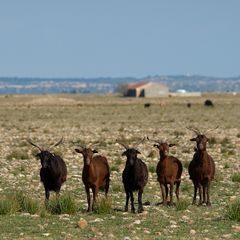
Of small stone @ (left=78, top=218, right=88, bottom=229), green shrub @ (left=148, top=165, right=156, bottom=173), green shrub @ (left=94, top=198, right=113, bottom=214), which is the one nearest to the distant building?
green shrub @ (left=148, top=165, right=156, bottom=173)

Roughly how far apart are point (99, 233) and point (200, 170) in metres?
5.26

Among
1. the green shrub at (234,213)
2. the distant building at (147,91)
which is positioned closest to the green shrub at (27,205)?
the green shrub at (234,213)

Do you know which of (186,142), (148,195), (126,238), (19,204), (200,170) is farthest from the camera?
(186,142)

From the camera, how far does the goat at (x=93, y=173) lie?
1831 cm

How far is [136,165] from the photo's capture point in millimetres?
18516

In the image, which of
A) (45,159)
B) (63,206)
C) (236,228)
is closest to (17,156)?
(45,159)

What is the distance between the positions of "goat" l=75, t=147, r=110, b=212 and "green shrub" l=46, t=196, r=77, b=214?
19.3 inches

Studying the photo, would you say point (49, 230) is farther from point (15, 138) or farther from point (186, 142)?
point (15, 138)

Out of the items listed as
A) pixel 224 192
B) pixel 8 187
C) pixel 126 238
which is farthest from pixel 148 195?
pixel 126 238

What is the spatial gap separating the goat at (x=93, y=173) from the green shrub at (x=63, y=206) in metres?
0.49

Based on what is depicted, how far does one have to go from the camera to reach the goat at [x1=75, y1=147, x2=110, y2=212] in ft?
60.1

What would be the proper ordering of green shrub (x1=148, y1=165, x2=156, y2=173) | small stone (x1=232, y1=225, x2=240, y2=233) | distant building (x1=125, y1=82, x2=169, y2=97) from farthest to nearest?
distant building (x1=125, y1=82, x2=169, y2=97), green shrub (x1=148, y1=165, x2=156, y2=173), small stone (x1=232, y1=225, x2=240, y2=233)

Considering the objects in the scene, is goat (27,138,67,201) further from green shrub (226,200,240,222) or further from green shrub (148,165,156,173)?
green shrub (148,165,156,173)

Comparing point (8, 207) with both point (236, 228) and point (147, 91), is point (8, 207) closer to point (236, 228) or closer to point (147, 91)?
point (236, 228)
